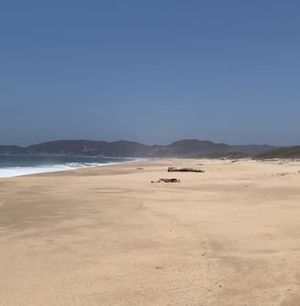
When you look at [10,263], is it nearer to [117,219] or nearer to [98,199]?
[117,219]

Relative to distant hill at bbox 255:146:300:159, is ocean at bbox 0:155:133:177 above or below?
below

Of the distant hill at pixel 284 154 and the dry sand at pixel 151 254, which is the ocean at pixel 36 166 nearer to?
the dry sand at pixel 151 254

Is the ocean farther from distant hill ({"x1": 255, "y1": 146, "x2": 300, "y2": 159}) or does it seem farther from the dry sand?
distant hill ({"x1": 255, "y1": 146, "x2": 300, "y2": 159})

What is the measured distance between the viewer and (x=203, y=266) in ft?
21.5

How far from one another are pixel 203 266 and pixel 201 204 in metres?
6.73

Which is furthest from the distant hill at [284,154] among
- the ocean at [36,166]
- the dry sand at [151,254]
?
the dry sand at [151,254]

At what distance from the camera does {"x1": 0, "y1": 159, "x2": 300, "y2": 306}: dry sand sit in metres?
5.50

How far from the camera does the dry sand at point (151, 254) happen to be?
5.50m

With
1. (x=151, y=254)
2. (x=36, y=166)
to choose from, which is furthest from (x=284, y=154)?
(x=151, y=254)

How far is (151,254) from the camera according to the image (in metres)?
7.30

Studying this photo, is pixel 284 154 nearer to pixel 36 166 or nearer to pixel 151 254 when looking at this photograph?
pixel 36 166

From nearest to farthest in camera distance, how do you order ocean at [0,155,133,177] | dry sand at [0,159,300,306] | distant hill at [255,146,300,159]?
1. dry sand at [0,159,300,306]
2. ocean at [0,155,133,177]
3. distant hill at [255,146,300,159]

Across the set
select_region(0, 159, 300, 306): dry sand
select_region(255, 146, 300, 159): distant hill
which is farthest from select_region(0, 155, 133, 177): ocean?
select_region(255, 146, 300, 159): distant hill

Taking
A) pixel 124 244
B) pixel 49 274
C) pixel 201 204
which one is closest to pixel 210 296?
pixel 49 274
